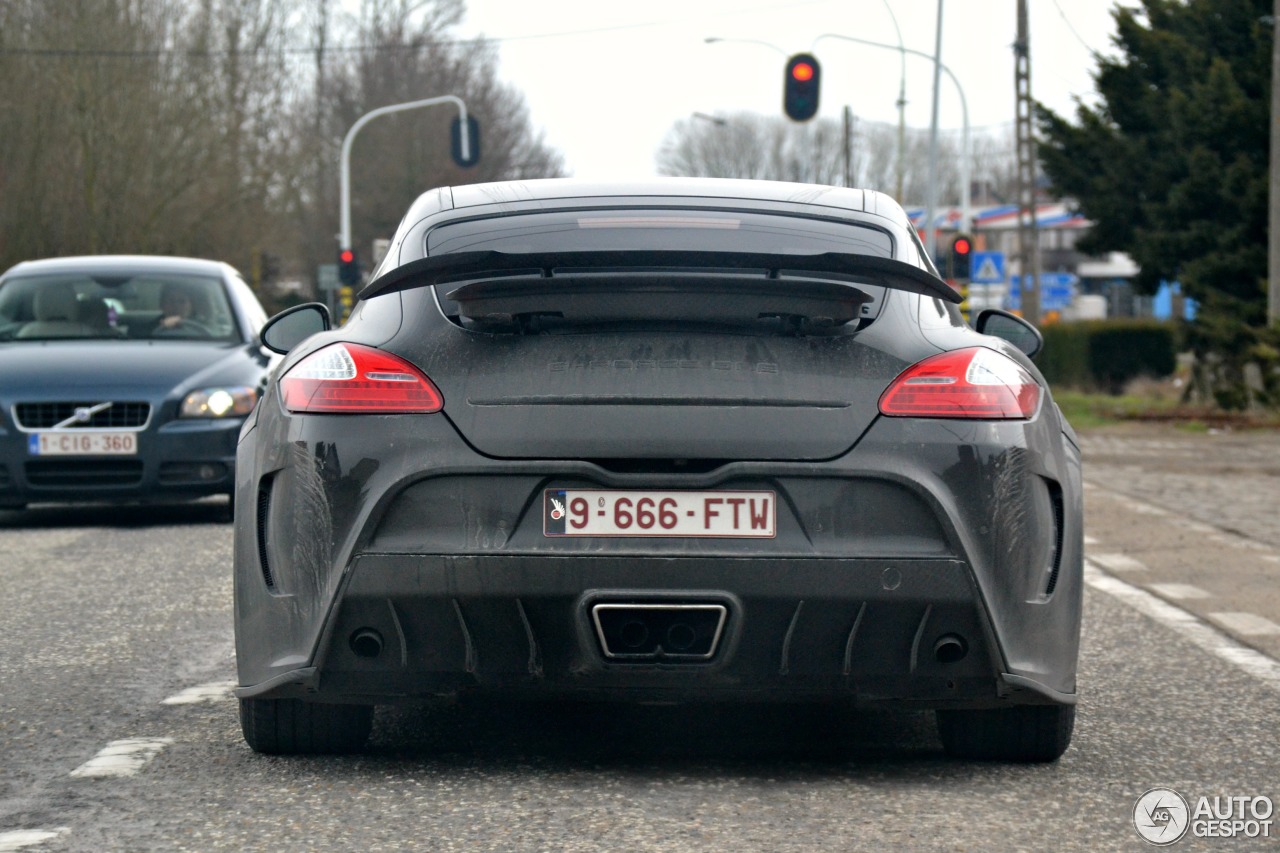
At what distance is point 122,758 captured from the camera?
15.7 ft

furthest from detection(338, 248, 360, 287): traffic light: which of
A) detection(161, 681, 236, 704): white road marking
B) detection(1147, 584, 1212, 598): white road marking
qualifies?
detection(161, 681, 236, 704): white road marking

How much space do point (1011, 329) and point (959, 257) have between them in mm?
23989

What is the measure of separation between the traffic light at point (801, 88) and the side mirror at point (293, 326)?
24115mm

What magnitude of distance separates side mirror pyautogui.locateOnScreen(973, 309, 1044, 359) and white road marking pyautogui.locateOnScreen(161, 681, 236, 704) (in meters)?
2.37

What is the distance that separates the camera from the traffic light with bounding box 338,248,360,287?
4194 centimetres

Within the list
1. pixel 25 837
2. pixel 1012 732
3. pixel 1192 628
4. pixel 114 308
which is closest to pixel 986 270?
pixel 114 308

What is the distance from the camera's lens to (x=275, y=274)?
2090 inches

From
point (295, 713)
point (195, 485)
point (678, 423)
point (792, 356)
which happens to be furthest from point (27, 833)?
point (195, 485)

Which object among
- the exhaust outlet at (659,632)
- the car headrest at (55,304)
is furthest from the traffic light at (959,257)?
the exhaust outlet at (659,632)

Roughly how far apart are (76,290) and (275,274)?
41.9 m

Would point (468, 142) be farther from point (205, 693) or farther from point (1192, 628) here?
point (205, 693)

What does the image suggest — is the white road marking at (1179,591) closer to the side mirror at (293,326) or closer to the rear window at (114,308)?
the side mirror at (293,326)

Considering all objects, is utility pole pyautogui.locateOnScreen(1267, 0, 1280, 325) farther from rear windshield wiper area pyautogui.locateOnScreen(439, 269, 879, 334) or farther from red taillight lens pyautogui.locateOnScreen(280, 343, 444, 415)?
red taillight lens pyautogui.locateOnScreen(280, 343, 444, 415)

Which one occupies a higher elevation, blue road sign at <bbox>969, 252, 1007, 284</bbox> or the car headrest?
the car headrest
